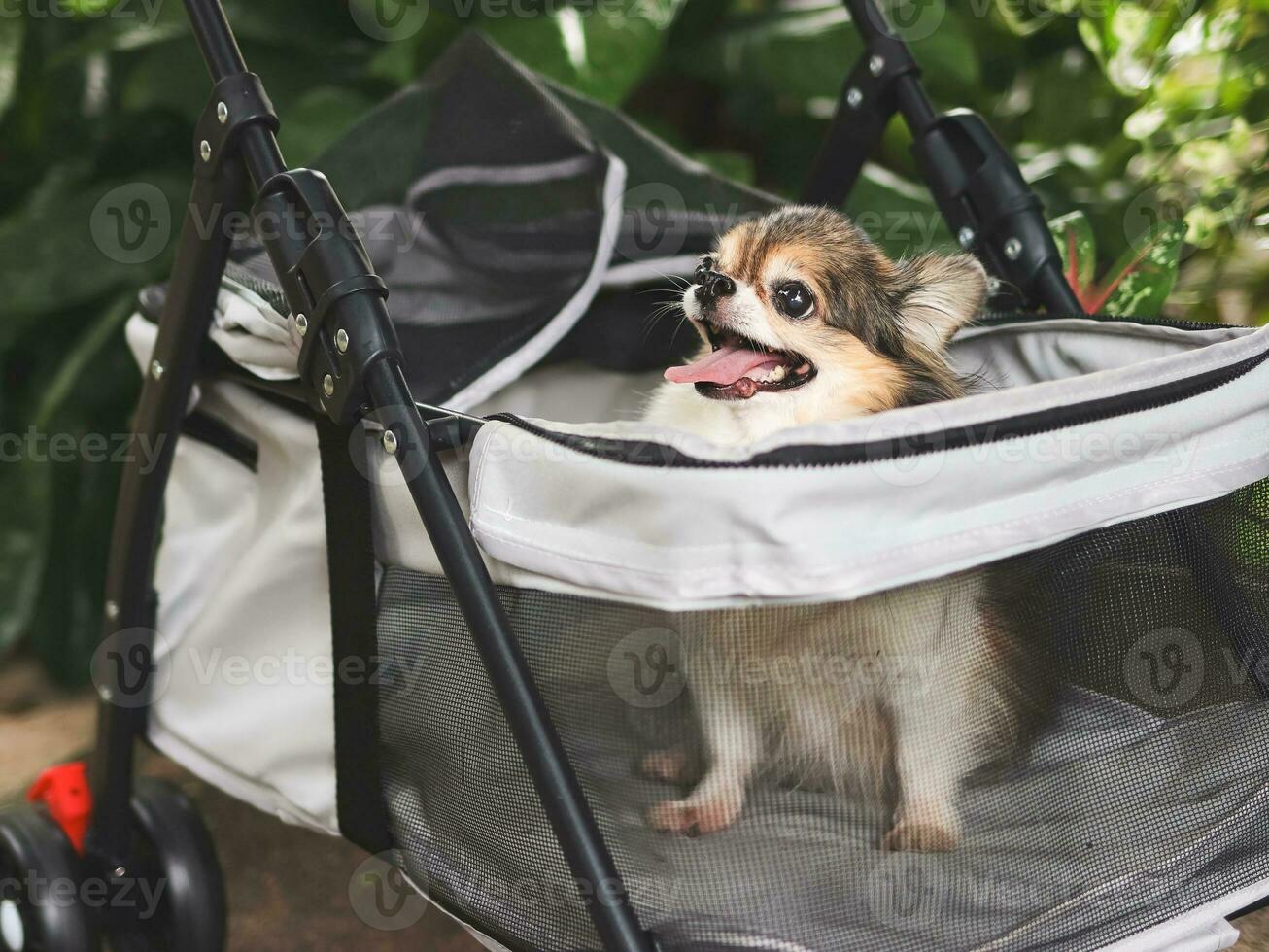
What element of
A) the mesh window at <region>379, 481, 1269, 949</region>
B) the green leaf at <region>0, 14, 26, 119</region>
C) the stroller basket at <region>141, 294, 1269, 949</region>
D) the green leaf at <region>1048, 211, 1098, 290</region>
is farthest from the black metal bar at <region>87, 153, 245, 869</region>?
the green leaf at <region>0, 14, 26, 119</region>

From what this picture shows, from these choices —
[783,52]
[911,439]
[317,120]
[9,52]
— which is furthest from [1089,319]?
[9,52]

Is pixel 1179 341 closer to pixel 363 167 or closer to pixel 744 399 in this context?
pixel 744 399

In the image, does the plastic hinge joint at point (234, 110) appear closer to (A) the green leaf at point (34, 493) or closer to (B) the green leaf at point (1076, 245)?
(B) the green leaf at point (1076, 245)

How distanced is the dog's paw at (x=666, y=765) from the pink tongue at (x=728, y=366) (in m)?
0.45

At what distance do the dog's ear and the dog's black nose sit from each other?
20 cm

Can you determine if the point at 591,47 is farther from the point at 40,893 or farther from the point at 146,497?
the point at 40,893

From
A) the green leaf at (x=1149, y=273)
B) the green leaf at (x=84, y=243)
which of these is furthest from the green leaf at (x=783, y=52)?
the green leaf at (x=84, y=243)

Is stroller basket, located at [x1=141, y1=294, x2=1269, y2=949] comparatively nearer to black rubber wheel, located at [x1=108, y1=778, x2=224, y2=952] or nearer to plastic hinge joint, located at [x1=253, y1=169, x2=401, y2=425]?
plastic hinge joint, located at [x1=253, y1=169, x2=401, y2=425]

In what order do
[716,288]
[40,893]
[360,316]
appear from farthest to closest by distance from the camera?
[40,893] → [716,288] → [360,316]

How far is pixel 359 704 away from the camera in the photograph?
1.08 metres

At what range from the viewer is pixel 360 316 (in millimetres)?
950

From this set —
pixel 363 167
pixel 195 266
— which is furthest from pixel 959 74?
pixel 195 266

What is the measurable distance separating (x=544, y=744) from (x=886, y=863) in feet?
0.85

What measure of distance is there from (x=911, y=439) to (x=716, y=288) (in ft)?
1.49
